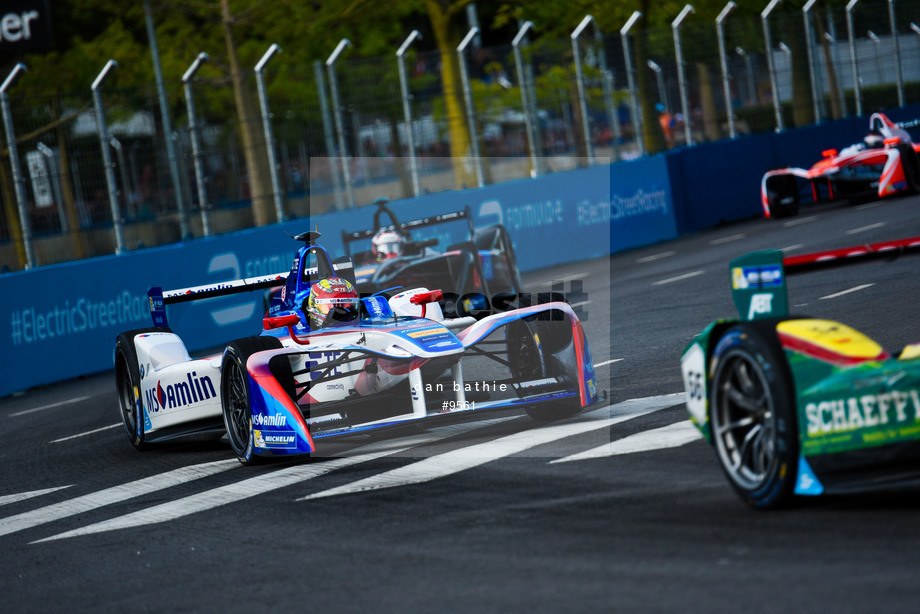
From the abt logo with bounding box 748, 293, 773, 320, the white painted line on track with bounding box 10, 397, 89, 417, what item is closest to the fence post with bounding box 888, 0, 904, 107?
Result: the white painted line on track with bounding box 10, 397, 89, 417

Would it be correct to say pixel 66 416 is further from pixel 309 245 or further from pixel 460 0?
pixel 460 0

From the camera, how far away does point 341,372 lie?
827cm

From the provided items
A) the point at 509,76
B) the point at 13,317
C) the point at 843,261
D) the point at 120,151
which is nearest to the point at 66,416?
the point at 13,317

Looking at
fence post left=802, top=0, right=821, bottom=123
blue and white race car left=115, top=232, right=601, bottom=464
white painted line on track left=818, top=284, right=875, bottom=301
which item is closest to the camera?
blue and white race car left=115, top=232, right=601, bottom=464

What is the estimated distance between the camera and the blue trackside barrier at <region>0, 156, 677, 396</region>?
48.5 ft

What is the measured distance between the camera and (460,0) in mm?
29344

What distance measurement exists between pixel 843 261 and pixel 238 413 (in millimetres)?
4238

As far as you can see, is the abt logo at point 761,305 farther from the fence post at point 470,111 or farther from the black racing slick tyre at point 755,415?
the fence post at point 470,111

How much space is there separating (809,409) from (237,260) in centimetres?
1326

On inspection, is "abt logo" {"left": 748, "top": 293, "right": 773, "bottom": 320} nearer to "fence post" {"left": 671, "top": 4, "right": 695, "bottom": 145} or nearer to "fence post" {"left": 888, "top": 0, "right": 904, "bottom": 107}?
"fence post" {"left": 671, "top": 4, "right": 695, "bottom": 145}

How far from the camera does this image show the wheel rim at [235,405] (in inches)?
312

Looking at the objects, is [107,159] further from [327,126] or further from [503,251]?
[503,251]

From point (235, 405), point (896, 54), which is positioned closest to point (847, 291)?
point (235, 405)

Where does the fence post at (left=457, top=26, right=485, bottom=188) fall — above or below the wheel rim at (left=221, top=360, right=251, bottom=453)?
above
